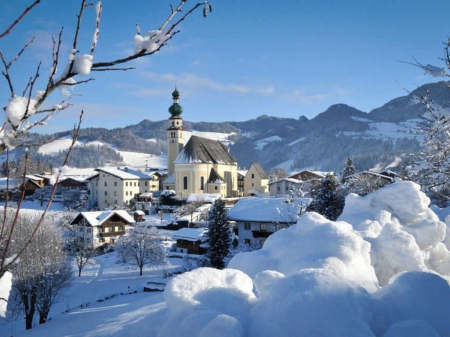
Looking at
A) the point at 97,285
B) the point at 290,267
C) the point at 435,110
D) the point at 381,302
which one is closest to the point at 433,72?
the point at 435,110

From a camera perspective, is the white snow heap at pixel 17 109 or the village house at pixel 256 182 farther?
the village house at pixel 256 182

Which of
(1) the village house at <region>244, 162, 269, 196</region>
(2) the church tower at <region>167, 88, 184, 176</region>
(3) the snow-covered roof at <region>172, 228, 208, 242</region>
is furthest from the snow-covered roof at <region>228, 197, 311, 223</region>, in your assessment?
(2) the church tower at <region>167, 88, 184, 176</region>

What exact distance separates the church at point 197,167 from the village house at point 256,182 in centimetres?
243

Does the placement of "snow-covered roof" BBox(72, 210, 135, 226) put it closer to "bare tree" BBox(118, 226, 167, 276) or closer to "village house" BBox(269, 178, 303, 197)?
"bare tree" BBox(118, 226, 167, 276)

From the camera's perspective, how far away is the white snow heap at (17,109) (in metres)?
1.25

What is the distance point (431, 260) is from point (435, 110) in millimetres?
2688

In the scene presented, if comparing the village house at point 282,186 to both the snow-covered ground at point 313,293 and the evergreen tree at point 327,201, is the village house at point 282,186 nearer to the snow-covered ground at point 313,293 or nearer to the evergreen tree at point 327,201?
the evergreen tree at point 327,201

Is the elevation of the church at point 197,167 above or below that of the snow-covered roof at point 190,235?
above

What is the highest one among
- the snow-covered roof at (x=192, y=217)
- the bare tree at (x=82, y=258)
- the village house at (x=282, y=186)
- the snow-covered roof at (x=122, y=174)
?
the snow-covered roof at (x=122, y=174)

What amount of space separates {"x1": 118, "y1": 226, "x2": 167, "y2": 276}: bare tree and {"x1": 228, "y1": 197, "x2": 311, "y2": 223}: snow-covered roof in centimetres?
613

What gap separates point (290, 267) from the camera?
448 centimetres

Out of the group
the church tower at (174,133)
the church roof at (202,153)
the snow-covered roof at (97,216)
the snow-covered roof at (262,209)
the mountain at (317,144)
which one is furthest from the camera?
the mountain at (317,144)

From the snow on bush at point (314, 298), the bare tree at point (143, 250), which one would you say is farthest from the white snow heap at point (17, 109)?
the bare tree at point (143, 250)

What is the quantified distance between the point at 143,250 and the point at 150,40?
25.0 m
